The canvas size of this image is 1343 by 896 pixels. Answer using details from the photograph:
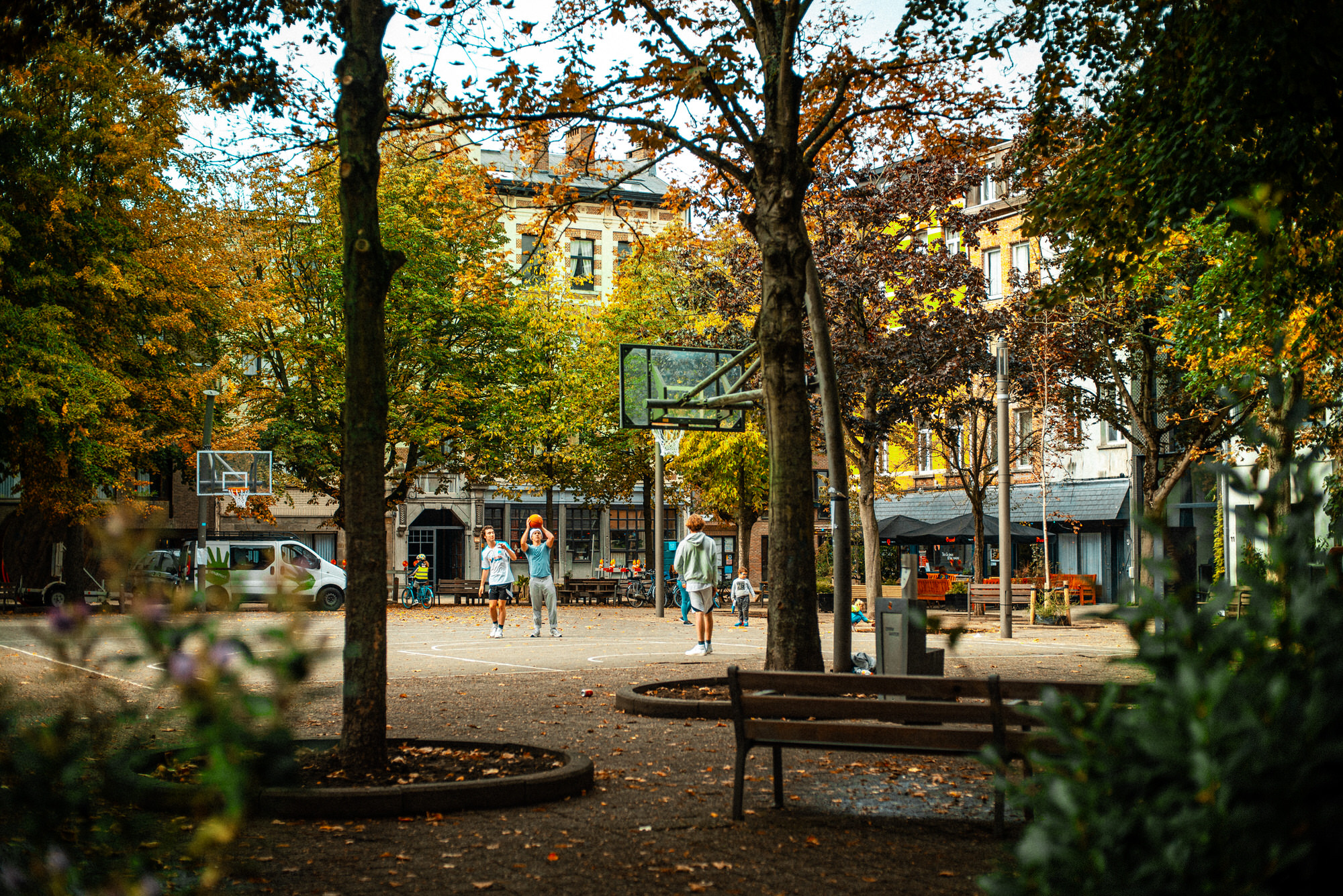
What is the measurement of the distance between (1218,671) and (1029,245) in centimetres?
4032

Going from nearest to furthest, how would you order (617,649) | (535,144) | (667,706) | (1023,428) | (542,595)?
(667,706), (535,144), (617,649), (542,595), (1023,428)

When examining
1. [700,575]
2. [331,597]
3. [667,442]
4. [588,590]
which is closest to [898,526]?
[588,590]

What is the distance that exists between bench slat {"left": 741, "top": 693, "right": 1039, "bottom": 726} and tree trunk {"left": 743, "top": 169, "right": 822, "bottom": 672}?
181 inches

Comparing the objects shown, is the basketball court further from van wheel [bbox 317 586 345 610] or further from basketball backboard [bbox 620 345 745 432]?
van wheel [bbox 317 586 345 610]

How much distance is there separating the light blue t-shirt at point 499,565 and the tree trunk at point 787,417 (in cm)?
1075

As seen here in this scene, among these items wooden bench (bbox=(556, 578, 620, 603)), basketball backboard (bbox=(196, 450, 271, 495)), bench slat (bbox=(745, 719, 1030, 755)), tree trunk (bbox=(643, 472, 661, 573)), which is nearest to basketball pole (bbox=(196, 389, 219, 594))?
basketball backboard (bbox=(196, 450, 271, 495))

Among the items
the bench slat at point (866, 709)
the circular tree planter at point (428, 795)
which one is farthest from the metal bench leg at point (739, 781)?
the circular tree planter at point (428, 795)

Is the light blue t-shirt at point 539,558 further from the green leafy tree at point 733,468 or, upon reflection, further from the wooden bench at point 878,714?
the green leafy tree at point 733,468

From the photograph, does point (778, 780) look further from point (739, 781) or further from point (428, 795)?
point (428, 795)

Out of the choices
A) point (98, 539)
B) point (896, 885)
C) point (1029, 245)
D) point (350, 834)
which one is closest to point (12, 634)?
point (350, 834)

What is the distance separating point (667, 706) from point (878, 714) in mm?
4909

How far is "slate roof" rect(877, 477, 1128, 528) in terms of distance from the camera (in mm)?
37781

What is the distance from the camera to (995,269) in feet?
145

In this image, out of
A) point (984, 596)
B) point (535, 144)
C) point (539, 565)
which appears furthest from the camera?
point (984, 596)
